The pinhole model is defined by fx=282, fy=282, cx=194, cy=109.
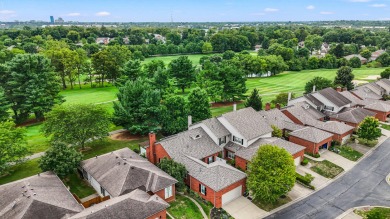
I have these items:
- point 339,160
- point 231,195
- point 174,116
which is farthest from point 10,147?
point 339,160

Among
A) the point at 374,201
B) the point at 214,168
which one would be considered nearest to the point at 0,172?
the point at 214,168

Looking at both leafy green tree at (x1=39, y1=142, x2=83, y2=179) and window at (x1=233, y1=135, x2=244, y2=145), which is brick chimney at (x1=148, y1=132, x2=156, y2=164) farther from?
window at (x1=233, y1=135, x2=244, y2=145)

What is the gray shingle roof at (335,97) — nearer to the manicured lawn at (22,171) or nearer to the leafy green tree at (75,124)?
the leafy green tree at (75,124)

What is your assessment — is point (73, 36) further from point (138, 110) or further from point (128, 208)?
point (128, 208)

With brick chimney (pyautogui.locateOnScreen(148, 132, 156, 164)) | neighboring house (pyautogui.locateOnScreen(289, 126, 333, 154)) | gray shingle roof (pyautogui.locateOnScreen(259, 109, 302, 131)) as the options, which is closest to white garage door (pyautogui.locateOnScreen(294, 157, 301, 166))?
neighboring house (pyautogui.locateOnScreen(289, 126, 333, 154))

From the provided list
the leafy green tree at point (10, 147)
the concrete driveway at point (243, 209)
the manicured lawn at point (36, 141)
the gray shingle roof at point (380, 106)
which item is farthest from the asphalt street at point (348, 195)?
the manicured lawn at point (36, 141)

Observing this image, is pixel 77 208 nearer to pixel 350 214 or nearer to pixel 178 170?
pixel 178 170
